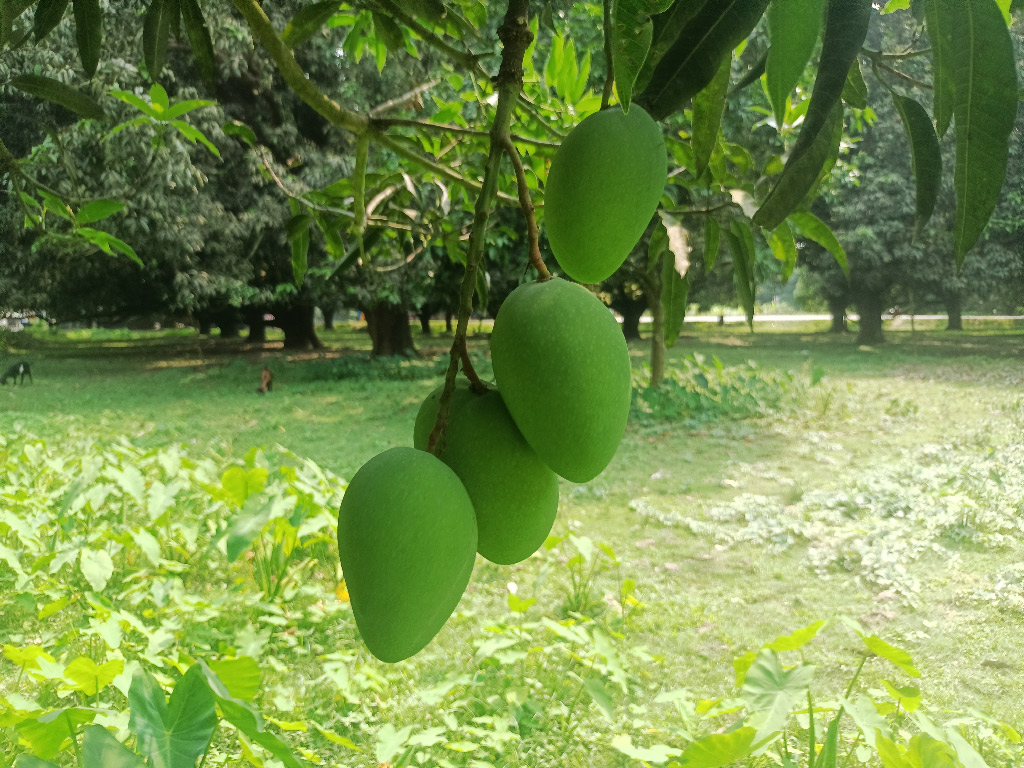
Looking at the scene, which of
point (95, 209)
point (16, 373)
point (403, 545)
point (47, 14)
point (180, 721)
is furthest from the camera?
point (16, 373)

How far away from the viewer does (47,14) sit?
1025 mm

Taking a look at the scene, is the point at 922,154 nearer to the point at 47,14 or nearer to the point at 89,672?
the point at 47,14

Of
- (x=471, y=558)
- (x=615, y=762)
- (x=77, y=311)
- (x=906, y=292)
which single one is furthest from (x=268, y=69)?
(x=906, y=292)

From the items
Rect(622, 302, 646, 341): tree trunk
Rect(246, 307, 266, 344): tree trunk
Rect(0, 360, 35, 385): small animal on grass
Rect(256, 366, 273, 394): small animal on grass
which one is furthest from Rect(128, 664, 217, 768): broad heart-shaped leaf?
Rect(246, 307, 266, 344): tree trunk

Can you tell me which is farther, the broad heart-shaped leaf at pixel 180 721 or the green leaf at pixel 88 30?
the green leaf at pixel 88 30

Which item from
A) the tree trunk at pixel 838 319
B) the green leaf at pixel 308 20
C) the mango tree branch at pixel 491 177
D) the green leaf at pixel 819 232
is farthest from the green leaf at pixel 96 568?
the tree trunk at pixel 838 319

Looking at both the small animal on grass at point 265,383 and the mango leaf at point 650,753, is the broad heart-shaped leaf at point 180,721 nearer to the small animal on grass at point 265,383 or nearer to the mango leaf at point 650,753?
the mango leaf at point 650,753

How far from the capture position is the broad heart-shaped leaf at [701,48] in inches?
17.5

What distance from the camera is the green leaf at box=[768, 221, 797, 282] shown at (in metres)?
1.03

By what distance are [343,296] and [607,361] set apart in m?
9.06

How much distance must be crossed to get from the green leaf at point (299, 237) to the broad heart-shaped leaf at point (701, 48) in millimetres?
1133

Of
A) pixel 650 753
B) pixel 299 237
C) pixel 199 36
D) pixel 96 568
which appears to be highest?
pixel 199 36

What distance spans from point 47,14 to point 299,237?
59 centimetres

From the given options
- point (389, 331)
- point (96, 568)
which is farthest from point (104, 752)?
point (389, 331)
